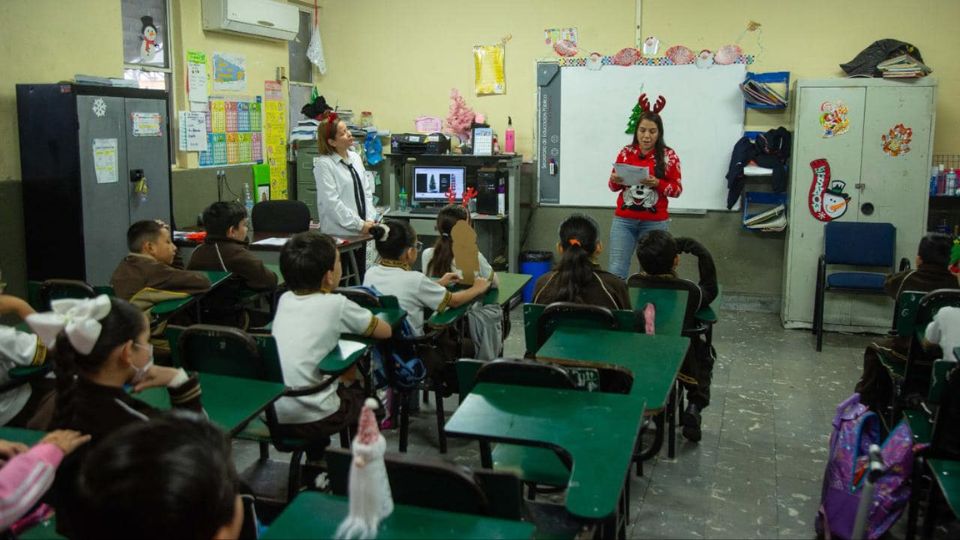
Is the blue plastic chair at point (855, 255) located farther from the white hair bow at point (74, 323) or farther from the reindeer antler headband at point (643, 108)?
the white hair bow at point (74, 323)

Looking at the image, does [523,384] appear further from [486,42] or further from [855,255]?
[486,42]

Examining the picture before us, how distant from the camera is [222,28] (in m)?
6.21

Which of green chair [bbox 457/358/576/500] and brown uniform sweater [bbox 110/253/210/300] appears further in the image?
brown uniform sweater [bbox 110/253/210/300]

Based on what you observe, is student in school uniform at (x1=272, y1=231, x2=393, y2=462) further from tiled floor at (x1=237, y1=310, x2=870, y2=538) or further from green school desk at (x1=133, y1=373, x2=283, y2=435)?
tiled floor at (x1=237, y1=310, x2=870, y2=538)

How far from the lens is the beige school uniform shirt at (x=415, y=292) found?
3562mm

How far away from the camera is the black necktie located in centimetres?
559

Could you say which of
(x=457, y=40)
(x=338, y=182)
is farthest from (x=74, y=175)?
(x=457, y=40)

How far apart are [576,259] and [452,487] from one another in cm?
191

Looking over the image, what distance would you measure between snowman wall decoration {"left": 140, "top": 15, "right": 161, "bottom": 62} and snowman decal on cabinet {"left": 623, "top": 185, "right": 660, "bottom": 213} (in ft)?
11.1

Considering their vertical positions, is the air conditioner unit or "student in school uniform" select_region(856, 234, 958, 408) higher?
the air conditioner unit

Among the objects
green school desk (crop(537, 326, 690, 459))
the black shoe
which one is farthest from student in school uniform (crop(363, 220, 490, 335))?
the black shoe

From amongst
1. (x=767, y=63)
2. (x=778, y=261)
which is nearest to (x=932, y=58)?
(x=767, y=63)

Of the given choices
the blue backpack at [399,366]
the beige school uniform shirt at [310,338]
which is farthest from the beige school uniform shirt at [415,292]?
the beige school uniform shirt at [310,338]

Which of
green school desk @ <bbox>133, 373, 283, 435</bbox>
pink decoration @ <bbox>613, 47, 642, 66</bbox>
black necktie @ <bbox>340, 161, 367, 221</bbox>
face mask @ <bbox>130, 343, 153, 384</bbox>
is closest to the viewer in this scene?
face mask @ <bbox>130, 343, 153, 384</bbox>
